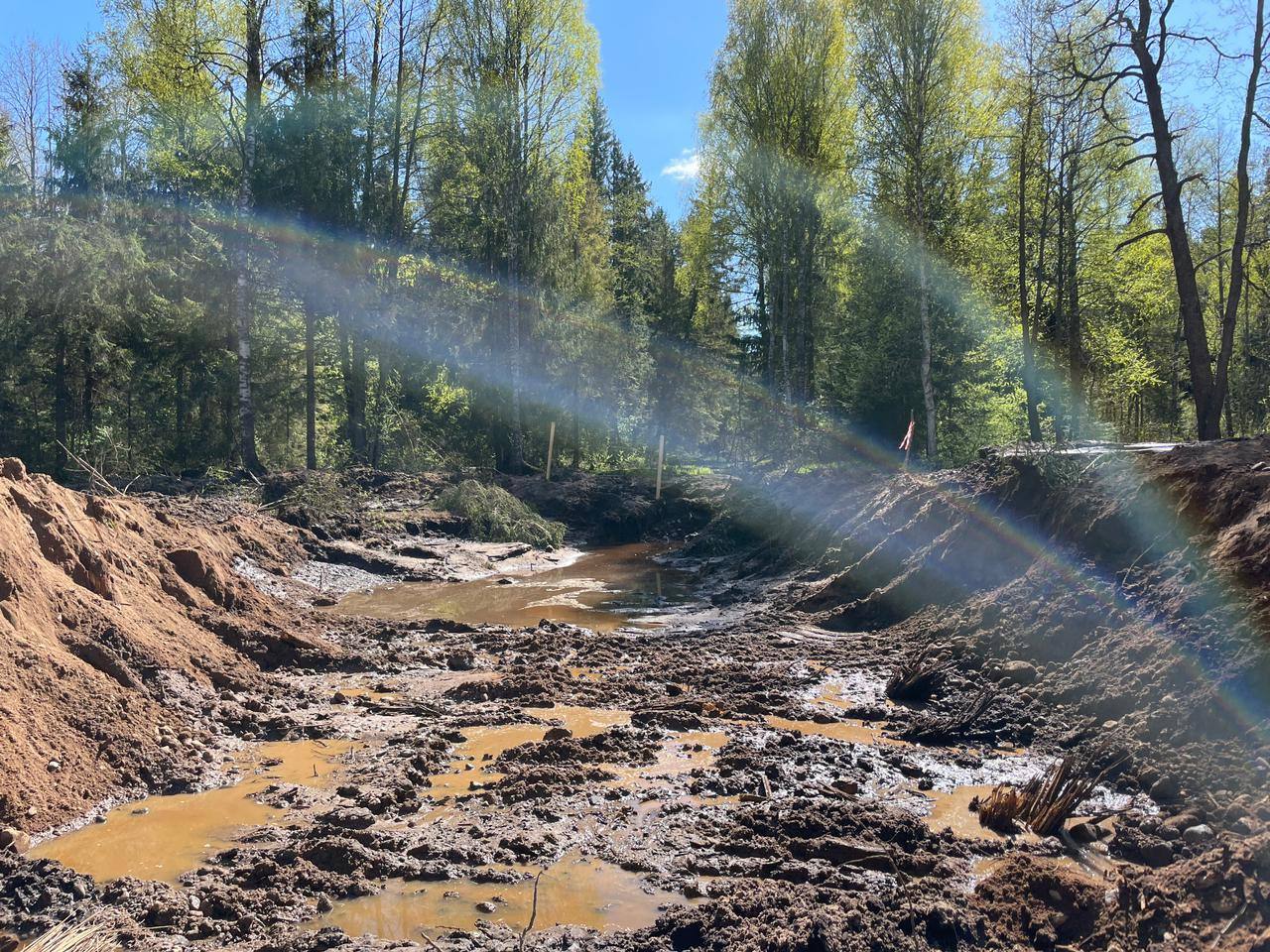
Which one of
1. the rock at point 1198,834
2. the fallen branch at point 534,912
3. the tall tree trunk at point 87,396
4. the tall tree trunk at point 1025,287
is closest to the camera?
the fallen branch at point 534,912

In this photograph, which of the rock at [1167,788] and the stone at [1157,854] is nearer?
the stone at [1157,854]

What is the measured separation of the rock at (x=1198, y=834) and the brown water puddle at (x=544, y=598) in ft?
25.2

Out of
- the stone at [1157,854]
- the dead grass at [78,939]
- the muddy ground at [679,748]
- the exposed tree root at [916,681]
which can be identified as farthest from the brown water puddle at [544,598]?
the dead grass at [78,939]

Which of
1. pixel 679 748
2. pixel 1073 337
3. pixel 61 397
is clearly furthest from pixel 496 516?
pixel 1073 337

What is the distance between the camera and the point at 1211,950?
3713 mm

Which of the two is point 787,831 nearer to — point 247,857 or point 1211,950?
point 1211,950

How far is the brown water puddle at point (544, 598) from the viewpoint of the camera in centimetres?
1255

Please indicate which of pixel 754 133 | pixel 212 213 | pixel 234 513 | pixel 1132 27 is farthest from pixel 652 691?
pixel 754 133

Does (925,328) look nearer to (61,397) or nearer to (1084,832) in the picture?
(1084,832)

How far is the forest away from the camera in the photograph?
67.2 ft

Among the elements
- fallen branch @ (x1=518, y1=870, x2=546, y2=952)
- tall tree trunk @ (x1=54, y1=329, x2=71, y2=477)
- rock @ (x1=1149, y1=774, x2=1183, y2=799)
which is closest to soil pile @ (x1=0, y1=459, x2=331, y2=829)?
fallen branch @ (x1=518, y1=870, x2=546, y2=952)

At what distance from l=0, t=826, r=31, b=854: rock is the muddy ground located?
24mm

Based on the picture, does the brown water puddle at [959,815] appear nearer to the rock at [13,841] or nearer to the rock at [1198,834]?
the rock at [1198,834]

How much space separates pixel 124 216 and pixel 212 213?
14.8 feet
